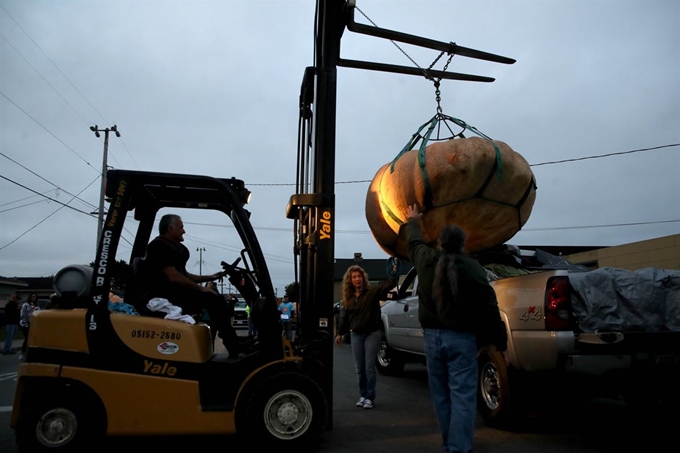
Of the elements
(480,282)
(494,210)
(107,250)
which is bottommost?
(480,282)

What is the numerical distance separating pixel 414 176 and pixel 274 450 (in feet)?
8.35

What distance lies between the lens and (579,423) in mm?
5391

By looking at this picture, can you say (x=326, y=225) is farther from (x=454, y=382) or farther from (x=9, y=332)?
(x=9, y=332)

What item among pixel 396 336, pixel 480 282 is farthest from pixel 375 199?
pixel 396 336

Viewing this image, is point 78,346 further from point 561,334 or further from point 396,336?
point 396,336

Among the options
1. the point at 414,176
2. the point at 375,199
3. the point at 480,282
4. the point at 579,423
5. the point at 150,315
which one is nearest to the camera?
the point at 480,282

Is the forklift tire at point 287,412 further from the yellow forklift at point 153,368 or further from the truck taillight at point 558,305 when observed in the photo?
the truck taillight at point 558,305

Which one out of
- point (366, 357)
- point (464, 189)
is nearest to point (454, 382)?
point (464, 189)

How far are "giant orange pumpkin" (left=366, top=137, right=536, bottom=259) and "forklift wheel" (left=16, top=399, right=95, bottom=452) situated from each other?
304 centimetres

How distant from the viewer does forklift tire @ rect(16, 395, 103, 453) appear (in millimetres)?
3738

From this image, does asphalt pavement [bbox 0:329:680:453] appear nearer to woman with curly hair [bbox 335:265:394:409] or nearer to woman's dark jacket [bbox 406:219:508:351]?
woman with curly hair [bbox 335:265:394:409]

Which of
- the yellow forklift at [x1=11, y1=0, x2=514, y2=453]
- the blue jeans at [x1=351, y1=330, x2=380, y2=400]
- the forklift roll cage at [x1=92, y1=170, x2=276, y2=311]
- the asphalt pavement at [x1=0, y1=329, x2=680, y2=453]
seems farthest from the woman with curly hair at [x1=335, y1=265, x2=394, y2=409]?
the forklift roll cage at [x1=92, y1=170, x2=276, y2=311]

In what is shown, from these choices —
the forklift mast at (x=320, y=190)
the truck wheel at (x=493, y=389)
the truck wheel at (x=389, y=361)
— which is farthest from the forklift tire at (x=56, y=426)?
the truck wheel at (x=389, y=361)

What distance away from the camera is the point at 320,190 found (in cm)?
498
